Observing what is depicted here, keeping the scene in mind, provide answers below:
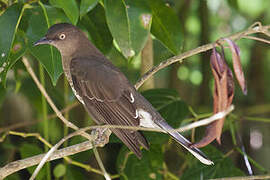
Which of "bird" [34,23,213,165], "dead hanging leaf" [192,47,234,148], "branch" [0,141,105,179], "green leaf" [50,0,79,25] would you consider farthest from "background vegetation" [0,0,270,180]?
"dead hanging leaf" [192,47,234,148]

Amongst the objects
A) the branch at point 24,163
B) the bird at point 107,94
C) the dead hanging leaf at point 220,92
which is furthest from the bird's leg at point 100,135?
the dead hanging leaf at point 220,92

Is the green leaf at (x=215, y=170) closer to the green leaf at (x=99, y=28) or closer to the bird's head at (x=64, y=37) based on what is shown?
the green leaf at (x=99, y=28)

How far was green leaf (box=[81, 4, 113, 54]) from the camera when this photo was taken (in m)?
3.52

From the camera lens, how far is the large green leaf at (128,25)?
2.97 meters

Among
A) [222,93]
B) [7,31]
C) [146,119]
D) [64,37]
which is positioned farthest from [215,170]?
[222,93]

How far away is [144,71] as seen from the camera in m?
4.03

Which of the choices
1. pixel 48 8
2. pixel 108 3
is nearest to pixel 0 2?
pixel 48 8

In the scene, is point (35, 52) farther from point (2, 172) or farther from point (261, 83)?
point (261, 83)

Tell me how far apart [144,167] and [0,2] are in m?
1.64

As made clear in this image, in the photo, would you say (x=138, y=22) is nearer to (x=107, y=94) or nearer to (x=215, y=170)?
(x=107, y=94)

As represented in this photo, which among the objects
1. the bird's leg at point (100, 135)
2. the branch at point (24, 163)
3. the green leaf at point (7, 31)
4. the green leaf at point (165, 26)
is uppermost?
the green leaf at point (7, 31)

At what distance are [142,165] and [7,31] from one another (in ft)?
5.07

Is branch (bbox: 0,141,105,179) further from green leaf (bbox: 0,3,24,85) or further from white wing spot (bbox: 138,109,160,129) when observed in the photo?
white wing spot (bbox: 138,109,160,129)

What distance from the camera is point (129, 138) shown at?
313 cm
